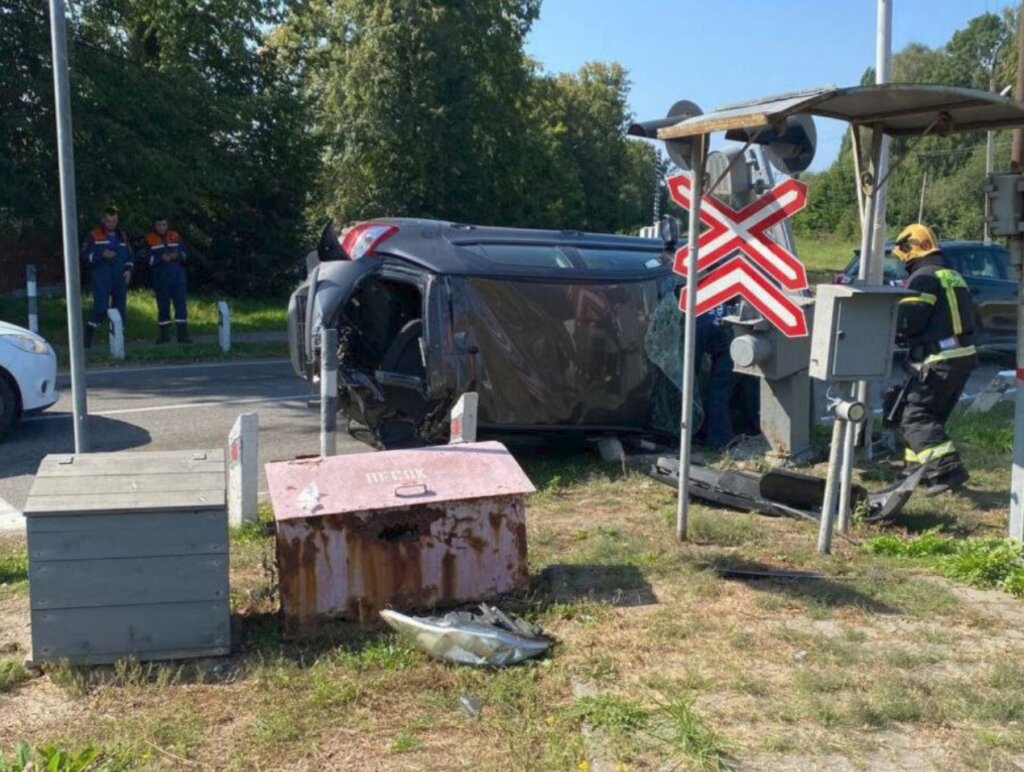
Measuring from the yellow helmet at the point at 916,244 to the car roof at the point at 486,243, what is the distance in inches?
70.6

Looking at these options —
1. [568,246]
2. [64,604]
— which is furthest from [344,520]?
[568,246]

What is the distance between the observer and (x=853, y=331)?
587cm

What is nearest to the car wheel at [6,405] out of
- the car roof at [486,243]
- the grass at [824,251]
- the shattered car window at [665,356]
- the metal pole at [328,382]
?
the car roof at [486,243]

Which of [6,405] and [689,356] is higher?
[689,356]

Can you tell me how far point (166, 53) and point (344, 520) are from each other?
56.5ft

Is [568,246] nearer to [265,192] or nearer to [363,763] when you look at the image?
[363,763]

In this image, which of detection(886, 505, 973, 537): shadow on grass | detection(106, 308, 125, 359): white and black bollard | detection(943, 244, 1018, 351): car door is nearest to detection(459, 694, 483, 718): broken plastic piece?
detection(886, 505, 973, 537): shadow on grass

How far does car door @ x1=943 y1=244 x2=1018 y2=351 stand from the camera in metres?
15.4

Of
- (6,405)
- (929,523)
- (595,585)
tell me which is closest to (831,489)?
(929,523)

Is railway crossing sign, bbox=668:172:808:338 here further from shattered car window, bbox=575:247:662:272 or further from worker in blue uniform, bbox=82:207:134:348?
worker in blue uniform, bbox=82:207:134:348

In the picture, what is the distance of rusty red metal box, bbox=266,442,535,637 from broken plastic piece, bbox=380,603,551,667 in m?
0.26

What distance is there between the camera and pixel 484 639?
4320 millimetres

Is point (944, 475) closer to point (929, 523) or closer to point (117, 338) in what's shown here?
point (929, 523)

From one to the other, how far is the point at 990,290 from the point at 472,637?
1358 centimetres
